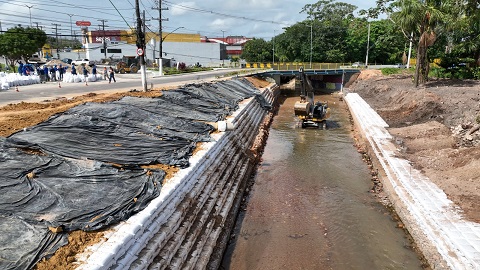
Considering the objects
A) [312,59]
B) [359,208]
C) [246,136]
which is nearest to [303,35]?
[312,59]

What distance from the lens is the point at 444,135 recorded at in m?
16.2

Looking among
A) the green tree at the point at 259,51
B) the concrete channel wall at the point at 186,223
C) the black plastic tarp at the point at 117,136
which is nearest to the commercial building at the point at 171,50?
the green tree at the point at 259,51

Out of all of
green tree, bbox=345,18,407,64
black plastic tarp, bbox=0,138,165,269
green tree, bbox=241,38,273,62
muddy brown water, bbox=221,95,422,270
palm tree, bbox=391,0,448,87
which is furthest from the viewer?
green tree, bbox=241,38,273,62

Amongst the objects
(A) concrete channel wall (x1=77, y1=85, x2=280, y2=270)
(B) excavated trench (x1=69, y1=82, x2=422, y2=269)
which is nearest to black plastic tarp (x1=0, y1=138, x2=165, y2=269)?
(A) concrete channel wall (x1=77, y1=85, x2=280, y2=270)

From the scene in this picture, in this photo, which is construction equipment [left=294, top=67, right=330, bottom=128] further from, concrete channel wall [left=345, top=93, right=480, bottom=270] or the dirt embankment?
concrete channel wall [left=345, top=93, right=480, bottom=270]

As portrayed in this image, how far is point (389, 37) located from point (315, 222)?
4938 centimetres

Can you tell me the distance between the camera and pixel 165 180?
8.84 metres

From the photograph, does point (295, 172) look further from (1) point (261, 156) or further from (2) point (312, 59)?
(2) point (312, 59)

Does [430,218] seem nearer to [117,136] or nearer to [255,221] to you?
[255,221]

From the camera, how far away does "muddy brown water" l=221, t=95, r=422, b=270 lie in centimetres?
959

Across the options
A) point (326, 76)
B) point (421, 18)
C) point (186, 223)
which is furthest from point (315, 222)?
point (326, 76)

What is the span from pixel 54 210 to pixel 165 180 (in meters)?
2.85

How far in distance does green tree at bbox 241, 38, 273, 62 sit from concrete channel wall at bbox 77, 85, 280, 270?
63.6 m

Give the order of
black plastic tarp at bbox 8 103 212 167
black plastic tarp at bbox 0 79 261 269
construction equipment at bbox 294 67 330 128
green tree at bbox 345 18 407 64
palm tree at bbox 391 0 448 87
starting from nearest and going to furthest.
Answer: black plastic tarp at bbox 0 79 261 269 < black plastic tarp at bbox 8 103 212 167 < construction equipment at bbox 294 67 330 128 < palm tree at bbox 391 0 448 87 < green tree at bbox 345 18 407 64
